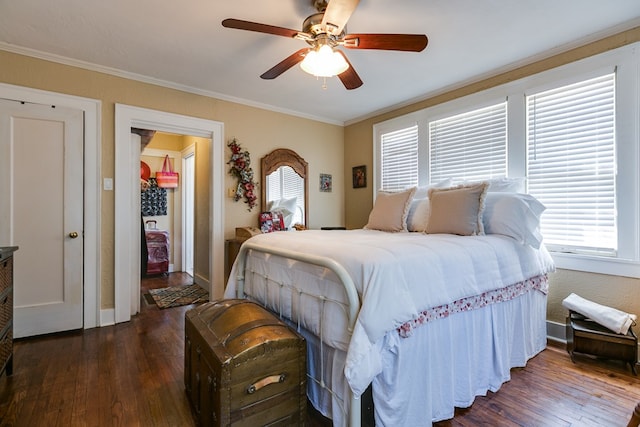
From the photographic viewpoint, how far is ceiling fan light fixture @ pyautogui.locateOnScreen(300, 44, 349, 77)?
6.45 ft

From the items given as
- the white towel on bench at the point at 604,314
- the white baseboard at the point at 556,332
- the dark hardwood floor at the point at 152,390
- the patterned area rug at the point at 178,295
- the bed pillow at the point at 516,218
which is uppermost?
the bed pillow at the point at 516,218

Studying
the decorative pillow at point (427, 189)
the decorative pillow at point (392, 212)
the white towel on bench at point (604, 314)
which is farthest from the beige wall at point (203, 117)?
the white towel on bench at point (604, 314)

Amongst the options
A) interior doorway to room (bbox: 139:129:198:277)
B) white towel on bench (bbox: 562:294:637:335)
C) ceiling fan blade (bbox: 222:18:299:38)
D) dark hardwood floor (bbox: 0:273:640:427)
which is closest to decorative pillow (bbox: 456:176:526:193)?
white towel on bench (bbox: 562:294:637:335)

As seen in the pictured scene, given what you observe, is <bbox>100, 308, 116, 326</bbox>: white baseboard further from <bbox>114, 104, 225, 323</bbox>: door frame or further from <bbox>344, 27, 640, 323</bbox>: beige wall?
<bbox>344, 27, 640, 323</bbox>: beige wall

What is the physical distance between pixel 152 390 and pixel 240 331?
0.96 m

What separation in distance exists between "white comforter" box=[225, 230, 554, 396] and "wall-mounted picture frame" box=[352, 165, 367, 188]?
257 cm

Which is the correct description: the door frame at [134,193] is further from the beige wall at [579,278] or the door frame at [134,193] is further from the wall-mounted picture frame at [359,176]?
the beige wall at [579,278]

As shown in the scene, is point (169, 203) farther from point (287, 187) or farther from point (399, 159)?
point (399, 159)

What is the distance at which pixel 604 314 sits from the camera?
2.19m

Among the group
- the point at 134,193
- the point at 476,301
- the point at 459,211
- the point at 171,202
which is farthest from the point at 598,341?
the point at 171,202

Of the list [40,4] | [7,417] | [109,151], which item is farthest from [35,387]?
[40,4]

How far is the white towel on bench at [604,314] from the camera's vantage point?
2.11m

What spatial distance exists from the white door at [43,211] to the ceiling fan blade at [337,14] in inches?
99.5

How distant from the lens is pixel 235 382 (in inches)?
51.8
